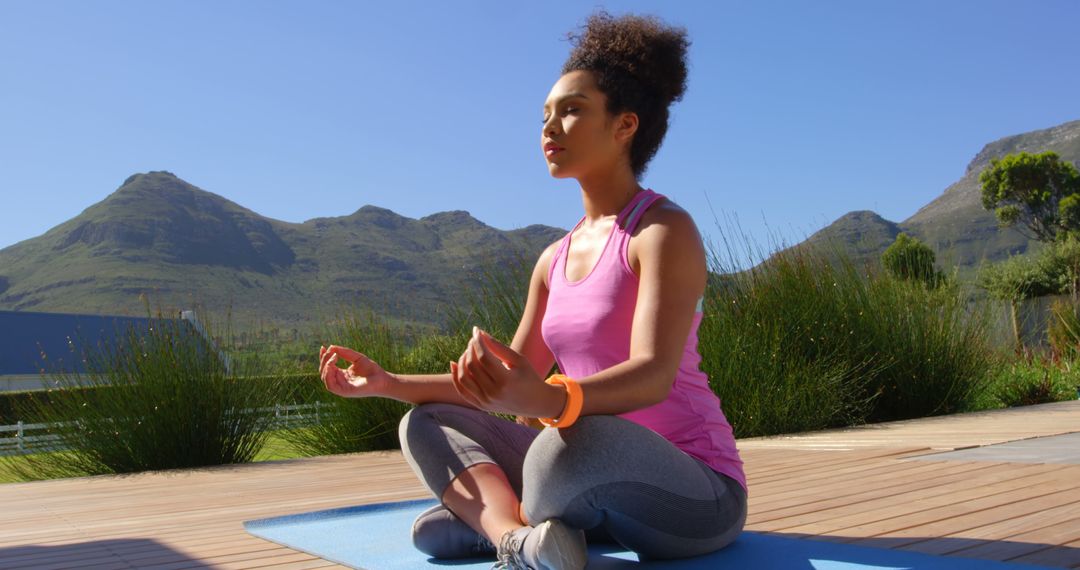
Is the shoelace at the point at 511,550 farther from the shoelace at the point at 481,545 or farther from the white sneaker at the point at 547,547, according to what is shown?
the shoelace at the point at 481,545

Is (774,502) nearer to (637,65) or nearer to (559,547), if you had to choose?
(559,547)

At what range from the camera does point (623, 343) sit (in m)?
1.59

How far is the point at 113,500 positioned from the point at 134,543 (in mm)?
1258

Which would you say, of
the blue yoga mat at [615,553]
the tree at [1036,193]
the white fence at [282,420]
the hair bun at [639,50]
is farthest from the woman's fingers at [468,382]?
the tree at [1036,193]

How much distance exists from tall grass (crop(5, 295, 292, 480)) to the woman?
11.2 feet

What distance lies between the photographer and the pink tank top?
1.59 metres

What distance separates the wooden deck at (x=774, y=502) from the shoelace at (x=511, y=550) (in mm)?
477

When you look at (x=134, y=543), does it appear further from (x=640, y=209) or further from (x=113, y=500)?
(x=640, y=209)

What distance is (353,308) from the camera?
617cm

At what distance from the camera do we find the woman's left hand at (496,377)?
1196 millimetres

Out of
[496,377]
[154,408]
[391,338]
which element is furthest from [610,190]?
[391,338]

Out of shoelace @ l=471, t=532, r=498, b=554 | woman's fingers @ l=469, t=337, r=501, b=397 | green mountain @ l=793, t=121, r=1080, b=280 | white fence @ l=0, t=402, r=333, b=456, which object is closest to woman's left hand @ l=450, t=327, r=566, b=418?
woman's fingers @ l=469, t=337, r=501, b=397

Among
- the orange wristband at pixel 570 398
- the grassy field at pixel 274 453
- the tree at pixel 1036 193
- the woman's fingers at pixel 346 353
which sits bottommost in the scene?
the grassy field at pixel 274 453

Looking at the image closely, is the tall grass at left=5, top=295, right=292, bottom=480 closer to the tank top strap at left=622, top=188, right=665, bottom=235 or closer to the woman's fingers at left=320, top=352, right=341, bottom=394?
the woman's fingers at left=320, top=352, right=341, bottom=394
